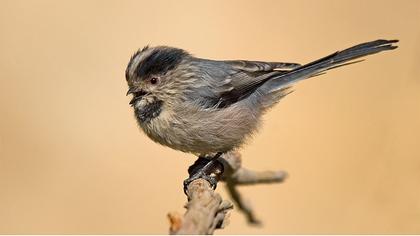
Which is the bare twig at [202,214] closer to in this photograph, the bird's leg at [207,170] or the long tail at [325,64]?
the bird's leg at [207,170]

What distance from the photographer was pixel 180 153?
233 inches

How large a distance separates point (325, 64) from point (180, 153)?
2.02 m

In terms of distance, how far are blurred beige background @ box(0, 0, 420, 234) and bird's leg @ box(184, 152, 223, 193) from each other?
2.58 ft

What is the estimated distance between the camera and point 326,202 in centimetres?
539

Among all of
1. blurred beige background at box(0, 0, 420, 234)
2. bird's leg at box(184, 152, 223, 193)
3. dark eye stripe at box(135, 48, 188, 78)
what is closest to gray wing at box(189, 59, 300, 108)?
dark eye stripe at box(135, 48, 188, 78)

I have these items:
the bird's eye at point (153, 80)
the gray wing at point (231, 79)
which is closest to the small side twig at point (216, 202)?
the gray wing at point (231, 79)

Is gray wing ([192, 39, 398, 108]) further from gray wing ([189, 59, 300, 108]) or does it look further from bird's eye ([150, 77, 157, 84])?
bird's eye ([150, 77, 157, 84])

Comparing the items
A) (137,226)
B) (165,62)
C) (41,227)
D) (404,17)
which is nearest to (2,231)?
(41,227)

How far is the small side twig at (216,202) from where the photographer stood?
2854 mm

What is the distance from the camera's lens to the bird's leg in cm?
420

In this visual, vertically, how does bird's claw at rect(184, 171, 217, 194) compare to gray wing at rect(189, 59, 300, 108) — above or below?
below

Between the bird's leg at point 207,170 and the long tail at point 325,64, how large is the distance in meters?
0.58

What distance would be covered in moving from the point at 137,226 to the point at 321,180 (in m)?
1.55

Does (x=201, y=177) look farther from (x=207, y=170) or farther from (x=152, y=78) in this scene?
(x=152, y=78)
